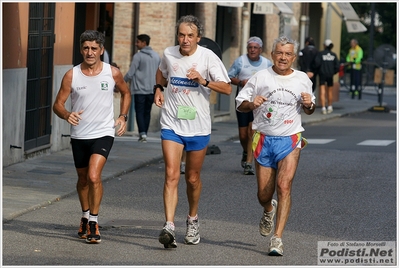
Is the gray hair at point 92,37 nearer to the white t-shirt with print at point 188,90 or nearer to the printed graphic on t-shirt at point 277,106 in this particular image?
the white t-shirt with print at point 188,90

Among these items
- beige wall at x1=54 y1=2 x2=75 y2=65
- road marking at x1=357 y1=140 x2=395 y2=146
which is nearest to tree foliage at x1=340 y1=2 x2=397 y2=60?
road marking at x1=357 y1=140 x2=395 y2=146

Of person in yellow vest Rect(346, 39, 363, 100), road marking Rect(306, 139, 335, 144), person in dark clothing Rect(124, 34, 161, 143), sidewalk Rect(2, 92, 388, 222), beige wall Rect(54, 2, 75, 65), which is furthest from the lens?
person in yellow vest Rect(346, 39, 363, 100)

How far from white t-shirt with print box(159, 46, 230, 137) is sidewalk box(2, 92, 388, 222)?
217 cm

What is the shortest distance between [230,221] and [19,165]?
5085mm

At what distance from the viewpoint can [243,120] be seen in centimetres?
1458

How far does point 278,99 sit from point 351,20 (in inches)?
1003

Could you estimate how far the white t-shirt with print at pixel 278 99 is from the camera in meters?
8.95

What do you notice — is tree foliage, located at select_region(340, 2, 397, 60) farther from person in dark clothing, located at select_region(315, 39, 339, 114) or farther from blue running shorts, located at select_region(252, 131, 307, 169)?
blue running shorts, located at select_region(252, 131, 307, 169)

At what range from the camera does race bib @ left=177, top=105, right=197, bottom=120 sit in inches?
360

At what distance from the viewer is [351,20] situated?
33906 mm

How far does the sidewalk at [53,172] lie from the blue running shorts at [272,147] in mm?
2692

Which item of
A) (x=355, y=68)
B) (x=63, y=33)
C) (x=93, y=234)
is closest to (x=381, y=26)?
(x=355, y=68)

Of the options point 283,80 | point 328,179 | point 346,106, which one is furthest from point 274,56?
point 346,106

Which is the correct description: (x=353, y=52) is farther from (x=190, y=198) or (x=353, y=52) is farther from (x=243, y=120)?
(x=190, y=198)
